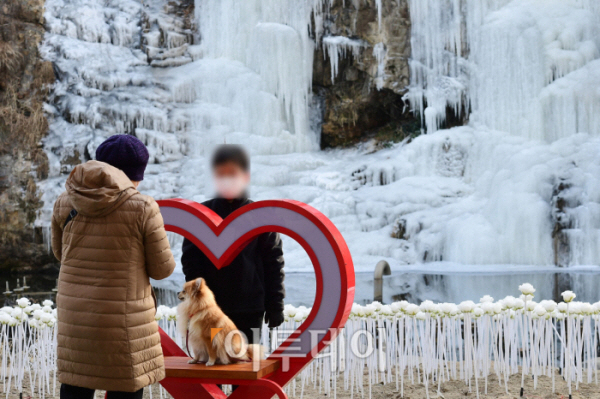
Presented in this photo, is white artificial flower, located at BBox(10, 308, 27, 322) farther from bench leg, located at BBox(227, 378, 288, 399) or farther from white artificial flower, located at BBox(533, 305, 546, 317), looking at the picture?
white artificial flower, located at BBox(533, 305, 546, 317)

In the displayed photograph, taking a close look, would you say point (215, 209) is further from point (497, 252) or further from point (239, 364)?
point (497, 252)

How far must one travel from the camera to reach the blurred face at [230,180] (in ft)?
8.27

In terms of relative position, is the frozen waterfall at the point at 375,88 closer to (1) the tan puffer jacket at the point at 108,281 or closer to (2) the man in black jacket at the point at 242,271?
(2) the man in black jacket at the point at 242,271

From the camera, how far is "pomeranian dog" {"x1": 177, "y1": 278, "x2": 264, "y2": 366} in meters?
2.21

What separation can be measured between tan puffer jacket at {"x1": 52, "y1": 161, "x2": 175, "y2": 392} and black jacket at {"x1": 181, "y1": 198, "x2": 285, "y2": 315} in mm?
580

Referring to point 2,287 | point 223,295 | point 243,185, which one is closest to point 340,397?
point 223,295

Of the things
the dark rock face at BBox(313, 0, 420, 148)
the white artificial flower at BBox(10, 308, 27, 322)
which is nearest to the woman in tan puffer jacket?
the white artificial flower at BBox(10, 308, 27, 322)

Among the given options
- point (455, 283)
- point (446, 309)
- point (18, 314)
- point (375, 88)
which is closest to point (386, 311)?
point (446, 309)

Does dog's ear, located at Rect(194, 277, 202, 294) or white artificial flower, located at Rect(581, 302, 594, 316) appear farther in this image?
white artificial flower, located at Rect(581, 302, 594, 316)

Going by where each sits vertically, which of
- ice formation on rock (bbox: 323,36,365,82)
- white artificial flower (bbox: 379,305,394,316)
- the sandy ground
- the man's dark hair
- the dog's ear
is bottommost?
the sandy ground

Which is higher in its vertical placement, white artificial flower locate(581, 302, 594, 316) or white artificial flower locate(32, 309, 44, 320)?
white artificial flower locate(581, 302, 594, 316)

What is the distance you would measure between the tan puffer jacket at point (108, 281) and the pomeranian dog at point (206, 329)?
0.84 feet

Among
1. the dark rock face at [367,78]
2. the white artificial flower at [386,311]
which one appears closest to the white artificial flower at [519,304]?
the white artificial flower at [386,311]

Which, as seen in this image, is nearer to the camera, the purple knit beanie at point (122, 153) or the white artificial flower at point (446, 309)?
the purple knit beanie at point (122, 153)
